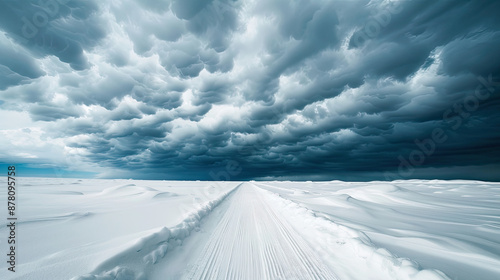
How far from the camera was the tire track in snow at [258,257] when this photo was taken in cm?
344

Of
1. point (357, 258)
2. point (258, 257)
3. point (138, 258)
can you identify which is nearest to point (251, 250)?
point (258, 257)

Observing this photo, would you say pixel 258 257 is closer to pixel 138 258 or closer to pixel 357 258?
pixel 357 258

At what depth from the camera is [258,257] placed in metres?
4.18

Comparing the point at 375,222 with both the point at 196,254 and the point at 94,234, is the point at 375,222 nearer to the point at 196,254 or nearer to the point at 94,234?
the point at 196,254

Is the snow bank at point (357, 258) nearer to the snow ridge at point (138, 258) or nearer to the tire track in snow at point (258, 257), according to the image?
the tire track in snow at point (258, 257)

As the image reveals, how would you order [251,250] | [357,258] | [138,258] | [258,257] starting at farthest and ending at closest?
[251,250], [258,257], [357,258], [138,258]

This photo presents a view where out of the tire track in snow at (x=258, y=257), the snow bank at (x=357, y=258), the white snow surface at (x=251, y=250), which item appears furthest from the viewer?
the tire track in snow at (x=258, y=257)

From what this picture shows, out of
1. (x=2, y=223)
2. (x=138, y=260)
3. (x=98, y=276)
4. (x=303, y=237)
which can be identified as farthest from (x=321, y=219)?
(x=2, y=223)

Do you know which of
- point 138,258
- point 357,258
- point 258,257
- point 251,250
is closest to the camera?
point 138,258

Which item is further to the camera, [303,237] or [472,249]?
[303,237]

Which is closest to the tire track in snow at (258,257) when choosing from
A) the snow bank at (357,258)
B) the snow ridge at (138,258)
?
the snow bank at (357,258)

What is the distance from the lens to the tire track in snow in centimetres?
344

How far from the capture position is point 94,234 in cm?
528

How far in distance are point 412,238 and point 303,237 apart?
9.21 ft
